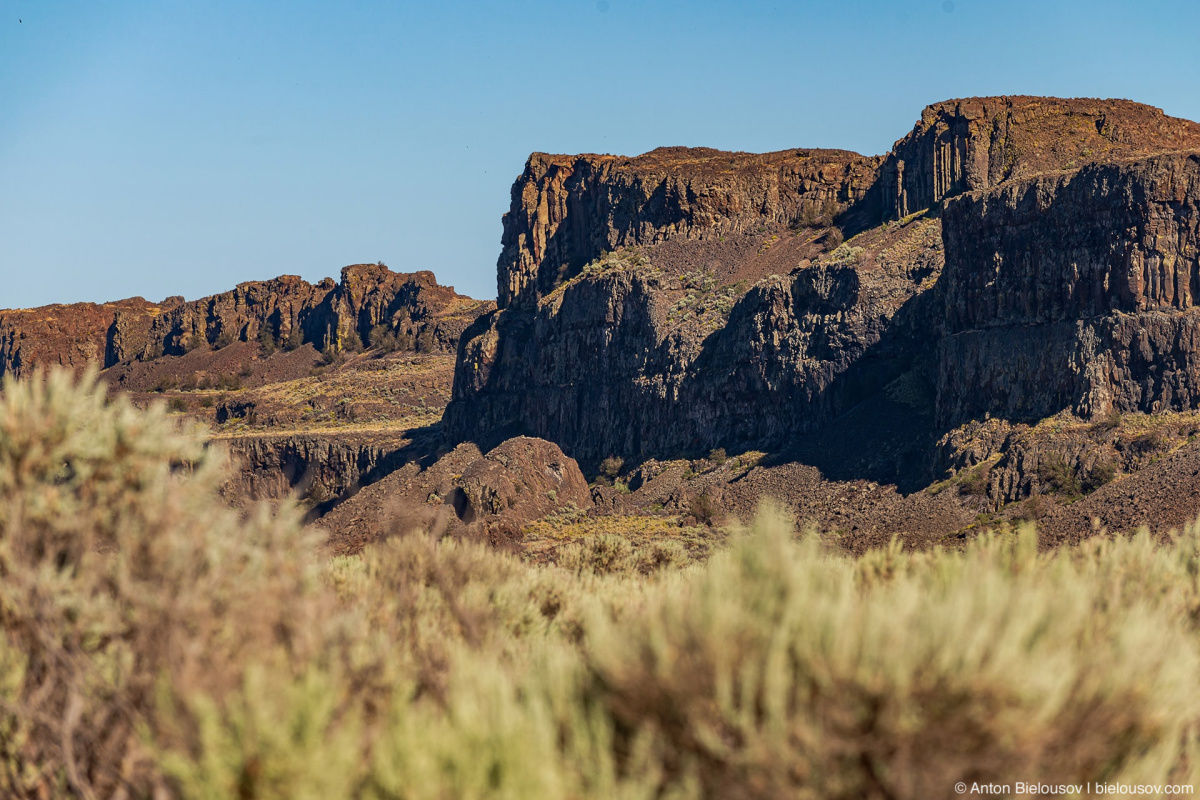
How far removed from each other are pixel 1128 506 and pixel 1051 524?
8.21 feet

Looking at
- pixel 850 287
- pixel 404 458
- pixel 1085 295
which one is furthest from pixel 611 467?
pixel 1085 295

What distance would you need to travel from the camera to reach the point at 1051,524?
42.1 meters

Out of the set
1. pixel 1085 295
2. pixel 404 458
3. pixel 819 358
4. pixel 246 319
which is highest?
pixel 246 319

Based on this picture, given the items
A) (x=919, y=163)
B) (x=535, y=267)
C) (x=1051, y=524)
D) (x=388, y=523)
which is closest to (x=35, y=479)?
(x=388, y=523)

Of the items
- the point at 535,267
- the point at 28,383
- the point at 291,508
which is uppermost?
the point at 535,267

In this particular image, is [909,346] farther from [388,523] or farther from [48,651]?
[48,651]

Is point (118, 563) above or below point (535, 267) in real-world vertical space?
below

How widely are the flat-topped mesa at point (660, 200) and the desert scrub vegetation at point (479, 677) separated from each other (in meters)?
81.0

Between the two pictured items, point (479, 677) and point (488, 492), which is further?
point (488, 492)

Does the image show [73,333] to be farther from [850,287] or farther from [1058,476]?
[1058,476]

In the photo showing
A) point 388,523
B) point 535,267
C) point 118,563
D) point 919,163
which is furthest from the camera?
point 535,267

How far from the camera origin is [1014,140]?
71750mm

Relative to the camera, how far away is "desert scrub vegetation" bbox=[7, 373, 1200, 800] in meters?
8.01

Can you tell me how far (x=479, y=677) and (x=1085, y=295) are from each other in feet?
160
